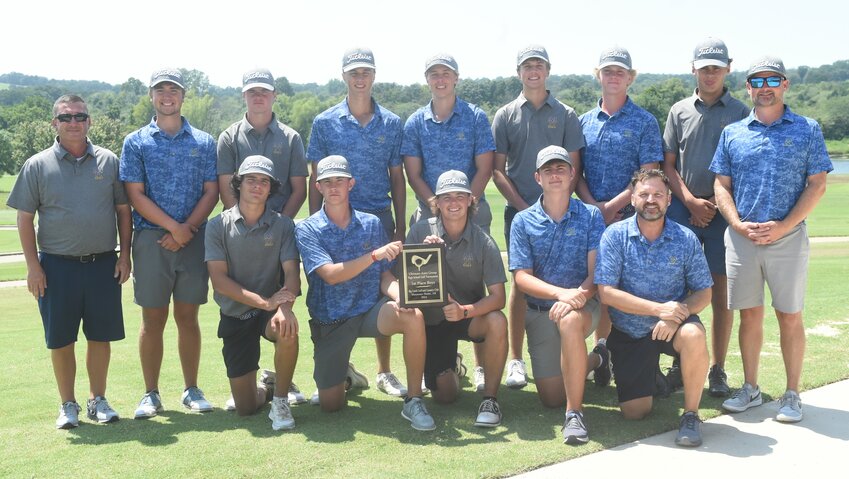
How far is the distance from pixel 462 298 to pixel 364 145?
1.65 meters

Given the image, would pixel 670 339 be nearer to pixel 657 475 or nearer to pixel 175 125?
A: pixel 657 475

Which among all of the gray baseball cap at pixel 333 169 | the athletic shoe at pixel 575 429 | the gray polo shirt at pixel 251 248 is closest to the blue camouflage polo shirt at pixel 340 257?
the gray polo shirt at pixel 251 248

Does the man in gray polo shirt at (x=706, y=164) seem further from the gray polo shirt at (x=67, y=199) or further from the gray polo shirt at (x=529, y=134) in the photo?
the gray polo shirt at (x=67, y=199)

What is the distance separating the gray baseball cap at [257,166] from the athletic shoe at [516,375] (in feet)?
8.94

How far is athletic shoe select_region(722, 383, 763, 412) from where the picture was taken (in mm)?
6446

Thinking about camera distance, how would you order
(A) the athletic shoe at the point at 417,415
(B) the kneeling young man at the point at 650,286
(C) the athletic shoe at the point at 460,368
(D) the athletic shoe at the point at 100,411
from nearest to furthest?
(B) the kneeling young man at the point at 650,286 → (A) the athletic shoe at the point at 417,415 → (D) the athletic shoe at the point at 100,411 → (C) the athletic shoe at the point at 460,368

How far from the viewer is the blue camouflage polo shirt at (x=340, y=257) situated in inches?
264

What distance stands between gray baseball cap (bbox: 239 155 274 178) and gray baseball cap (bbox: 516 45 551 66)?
2.53 meters

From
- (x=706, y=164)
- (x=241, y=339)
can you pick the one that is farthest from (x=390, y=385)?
(x=706, y=164)

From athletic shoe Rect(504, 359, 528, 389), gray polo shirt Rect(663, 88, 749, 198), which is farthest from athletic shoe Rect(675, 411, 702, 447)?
gray polo shirt Rect(663, 88, 749, 198)

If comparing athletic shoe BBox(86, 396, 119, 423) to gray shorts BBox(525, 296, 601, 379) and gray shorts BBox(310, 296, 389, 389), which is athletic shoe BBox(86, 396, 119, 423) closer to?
gray shorts BBox(310, 296, 389, 389)

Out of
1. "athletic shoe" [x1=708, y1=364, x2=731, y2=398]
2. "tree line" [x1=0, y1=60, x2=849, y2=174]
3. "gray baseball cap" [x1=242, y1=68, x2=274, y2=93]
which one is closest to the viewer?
"athletic shoe" [x1=708, y1=364, x2=731, y2=398]

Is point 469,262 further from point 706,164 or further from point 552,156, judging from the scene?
point 706,164

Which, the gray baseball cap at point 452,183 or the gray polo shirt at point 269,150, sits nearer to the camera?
the gray baseball cap at point 452,183
